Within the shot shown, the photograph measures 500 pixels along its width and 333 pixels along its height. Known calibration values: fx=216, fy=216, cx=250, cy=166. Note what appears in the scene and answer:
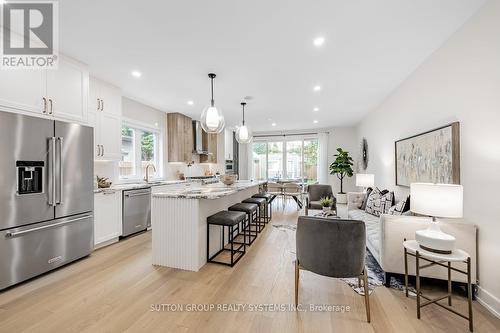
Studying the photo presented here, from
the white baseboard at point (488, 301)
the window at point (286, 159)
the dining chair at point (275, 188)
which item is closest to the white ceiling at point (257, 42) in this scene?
the white baseboard at point (488, 301)

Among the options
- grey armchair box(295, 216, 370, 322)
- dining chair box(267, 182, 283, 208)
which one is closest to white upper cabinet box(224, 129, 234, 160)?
dining chair box(267, 182, 283, 208)

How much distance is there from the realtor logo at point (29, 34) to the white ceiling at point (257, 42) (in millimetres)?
115

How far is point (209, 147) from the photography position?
7.04 meters

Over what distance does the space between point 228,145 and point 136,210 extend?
4863 millimetres

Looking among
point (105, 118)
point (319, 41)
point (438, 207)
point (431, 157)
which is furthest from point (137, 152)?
point (431, 157)

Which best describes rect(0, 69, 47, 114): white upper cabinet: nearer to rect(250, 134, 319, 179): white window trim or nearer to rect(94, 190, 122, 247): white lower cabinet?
rect(94, 190, 122, 247): white lower cabinet

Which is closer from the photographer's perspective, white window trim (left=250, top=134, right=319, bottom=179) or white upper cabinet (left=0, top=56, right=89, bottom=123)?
white upper cabinet (left=0, top=56, right=89, bottom=123)

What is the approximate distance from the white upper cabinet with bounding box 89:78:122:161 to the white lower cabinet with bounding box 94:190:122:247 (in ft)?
2.27

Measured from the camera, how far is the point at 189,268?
8.57 feet

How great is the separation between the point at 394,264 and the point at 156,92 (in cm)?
457

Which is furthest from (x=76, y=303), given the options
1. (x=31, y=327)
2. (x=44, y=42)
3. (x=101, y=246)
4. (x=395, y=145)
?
(x=395, y=145)

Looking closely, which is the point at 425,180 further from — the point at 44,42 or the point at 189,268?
the point at 44,42

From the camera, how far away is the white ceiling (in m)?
1.98

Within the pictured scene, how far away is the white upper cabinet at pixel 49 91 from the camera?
231 centimetres
